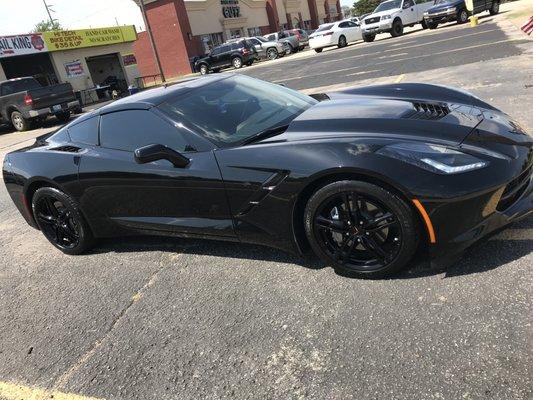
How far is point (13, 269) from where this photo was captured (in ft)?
15.3

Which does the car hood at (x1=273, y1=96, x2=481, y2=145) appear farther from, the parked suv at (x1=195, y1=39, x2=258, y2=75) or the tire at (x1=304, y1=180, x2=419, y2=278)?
the parked suv at (x1=195, y1=39, x2=258, y2=75)

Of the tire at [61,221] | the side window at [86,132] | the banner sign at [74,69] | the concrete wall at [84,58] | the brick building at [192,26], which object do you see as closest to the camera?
the side window at [86,132]

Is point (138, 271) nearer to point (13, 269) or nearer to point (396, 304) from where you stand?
point (13, 269)

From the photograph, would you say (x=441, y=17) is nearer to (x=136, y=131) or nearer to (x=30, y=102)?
(x=30, y=102)

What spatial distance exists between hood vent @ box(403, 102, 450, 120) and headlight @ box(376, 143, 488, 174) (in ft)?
1.51

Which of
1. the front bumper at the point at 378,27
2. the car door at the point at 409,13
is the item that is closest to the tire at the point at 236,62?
the front bumper at the point at 378,27

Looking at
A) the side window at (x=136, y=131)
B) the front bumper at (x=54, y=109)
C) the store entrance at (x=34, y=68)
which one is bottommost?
the front bumper at (x=54, y=109)

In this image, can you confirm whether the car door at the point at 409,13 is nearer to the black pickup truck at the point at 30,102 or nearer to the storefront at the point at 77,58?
the black pickup truck at the point at 30,102

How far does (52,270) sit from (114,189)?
112cm

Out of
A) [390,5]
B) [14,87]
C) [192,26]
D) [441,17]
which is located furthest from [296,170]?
[192,26]

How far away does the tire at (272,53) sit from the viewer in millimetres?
32344

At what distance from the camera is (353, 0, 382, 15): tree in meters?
78.3

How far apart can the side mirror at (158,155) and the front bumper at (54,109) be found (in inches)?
630

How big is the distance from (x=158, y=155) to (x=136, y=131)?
66cm
